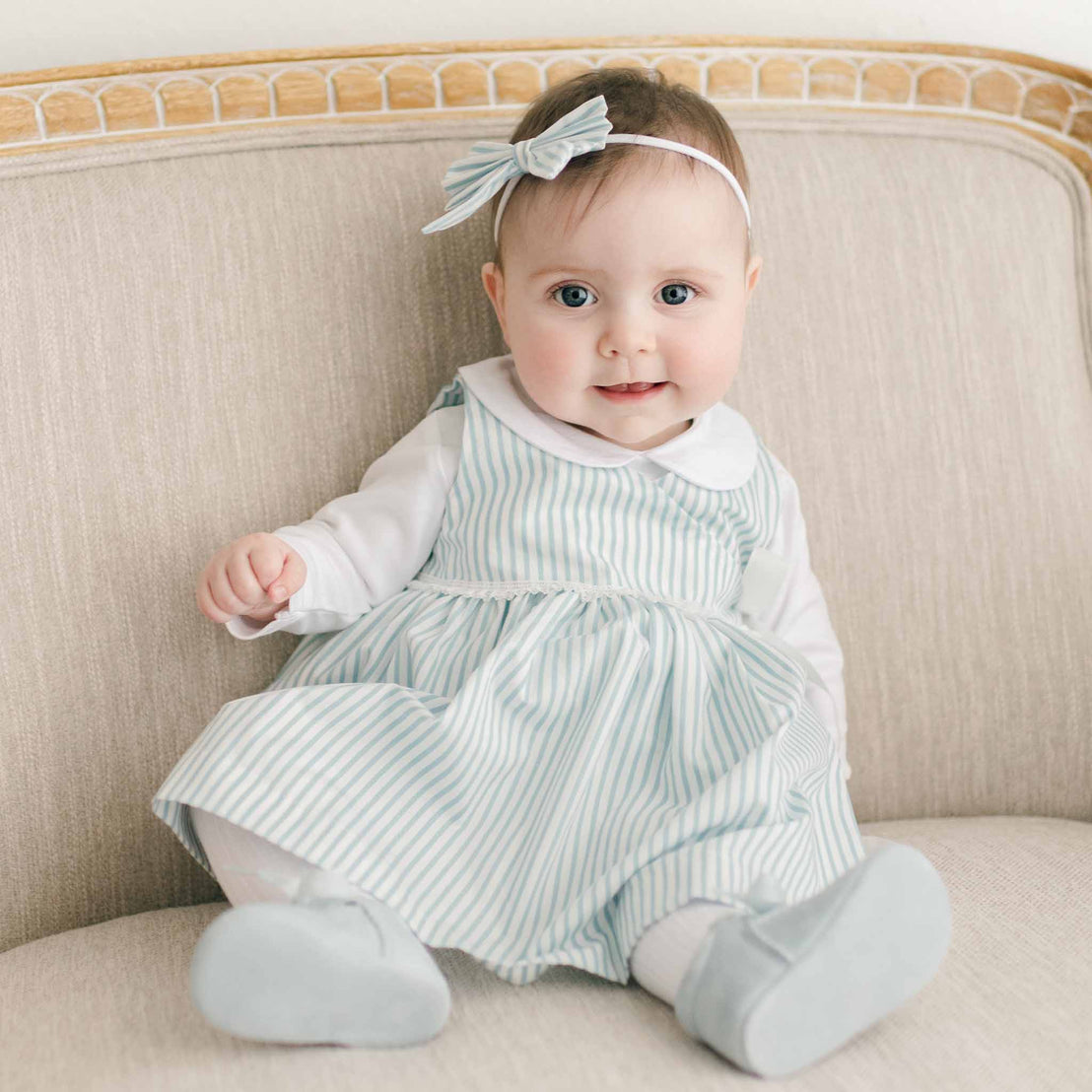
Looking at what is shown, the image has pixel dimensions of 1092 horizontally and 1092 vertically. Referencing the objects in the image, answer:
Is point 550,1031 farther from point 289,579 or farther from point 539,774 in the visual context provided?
point 289,579

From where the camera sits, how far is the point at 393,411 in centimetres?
124

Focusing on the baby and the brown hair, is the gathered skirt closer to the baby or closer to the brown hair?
the baby

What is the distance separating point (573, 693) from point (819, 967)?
13.5 inches

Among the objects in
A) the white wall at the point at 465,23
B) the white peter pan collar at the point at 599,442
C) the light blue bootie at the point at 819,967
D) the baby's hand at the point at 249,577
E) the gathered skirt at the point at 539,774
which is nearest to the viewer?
the light blue bootie at the point at 819,967

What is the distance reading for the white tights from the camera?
0.84 m

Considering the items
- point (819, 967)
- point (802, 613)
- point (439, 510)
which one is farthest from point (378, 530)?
point (819, 967)

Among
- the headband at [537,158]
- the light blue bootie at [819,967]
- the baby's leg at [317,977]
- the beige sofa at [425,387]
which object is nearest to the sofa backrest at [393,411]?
the beige sofa at [425,387]

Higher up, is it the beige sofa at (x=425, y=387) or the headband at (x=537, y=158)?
the headband at (x=537, y=158)

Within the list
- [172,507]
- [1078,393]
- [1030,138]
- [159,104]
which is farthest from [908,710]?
[159,104]

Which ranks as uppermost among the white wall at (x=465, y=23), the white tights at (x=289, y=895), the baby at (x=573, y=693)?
the white wall at (x=465, y=23)

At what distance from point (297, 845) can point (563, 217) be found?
582mm

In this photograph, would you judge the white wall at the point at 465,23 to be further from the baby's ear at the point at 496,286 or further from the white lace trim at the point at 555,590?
the white lace trim at the point at 555,590

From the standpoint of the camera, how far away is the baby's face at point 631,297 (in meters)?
1.08

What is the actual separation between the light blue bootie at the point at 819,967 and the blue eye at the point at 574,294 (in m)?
0.56
